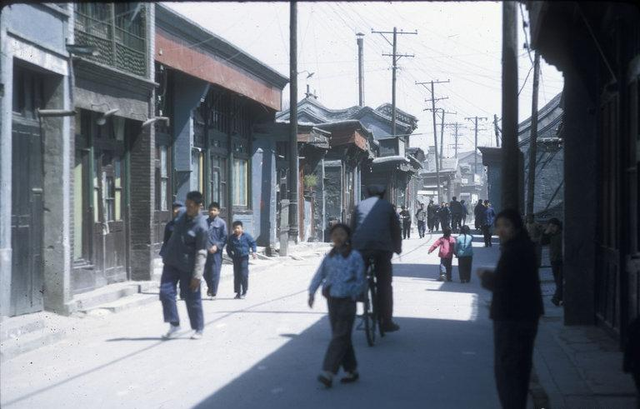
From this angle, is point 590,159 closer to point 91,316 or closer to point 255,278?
point 91,316

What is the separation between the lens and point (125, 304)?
14438mm

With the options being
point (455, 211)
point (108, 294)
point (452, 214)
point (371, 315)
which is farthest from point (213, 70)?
point (452, 214)

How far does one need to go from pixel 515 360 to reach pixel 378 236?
445cm

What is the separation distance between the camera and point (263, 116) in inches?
1164

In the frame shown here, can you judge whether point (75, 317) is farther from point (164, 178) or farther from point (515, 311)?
point (164, 178)

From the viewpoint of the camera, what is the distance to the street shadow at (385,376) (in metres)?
7.31

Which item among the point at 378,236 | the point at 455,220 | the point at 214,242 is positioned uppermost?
the point at 378,236

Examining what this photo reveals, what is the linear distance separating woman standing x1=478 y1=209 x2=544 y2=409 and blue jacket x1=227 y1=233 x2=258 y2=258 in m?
9.90

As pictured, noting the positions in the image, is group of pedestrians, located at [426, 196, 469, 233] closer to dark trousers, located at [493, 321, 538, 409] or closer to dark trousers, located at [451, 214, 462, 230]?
dark trousers, located at [451, 214, 462, 230]

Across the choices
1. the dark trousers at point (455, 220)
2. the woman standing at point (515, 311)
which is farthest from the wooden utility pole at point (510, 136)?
the dark trousers at point (455, 220)

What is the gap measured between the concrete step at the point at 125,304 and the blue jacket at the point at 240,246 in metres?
1.66

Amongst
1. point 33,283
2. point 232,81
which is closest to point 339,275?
point 33,283

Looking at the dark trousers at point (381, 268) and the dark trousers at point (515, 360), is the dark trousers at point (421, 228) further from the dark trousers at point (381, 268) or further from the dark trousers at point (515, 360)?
the dark trousers at point (515, 360)

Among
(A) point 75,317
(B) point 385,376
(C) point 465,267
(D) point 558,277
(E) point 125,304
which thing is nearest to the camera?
(B) point 385,376
